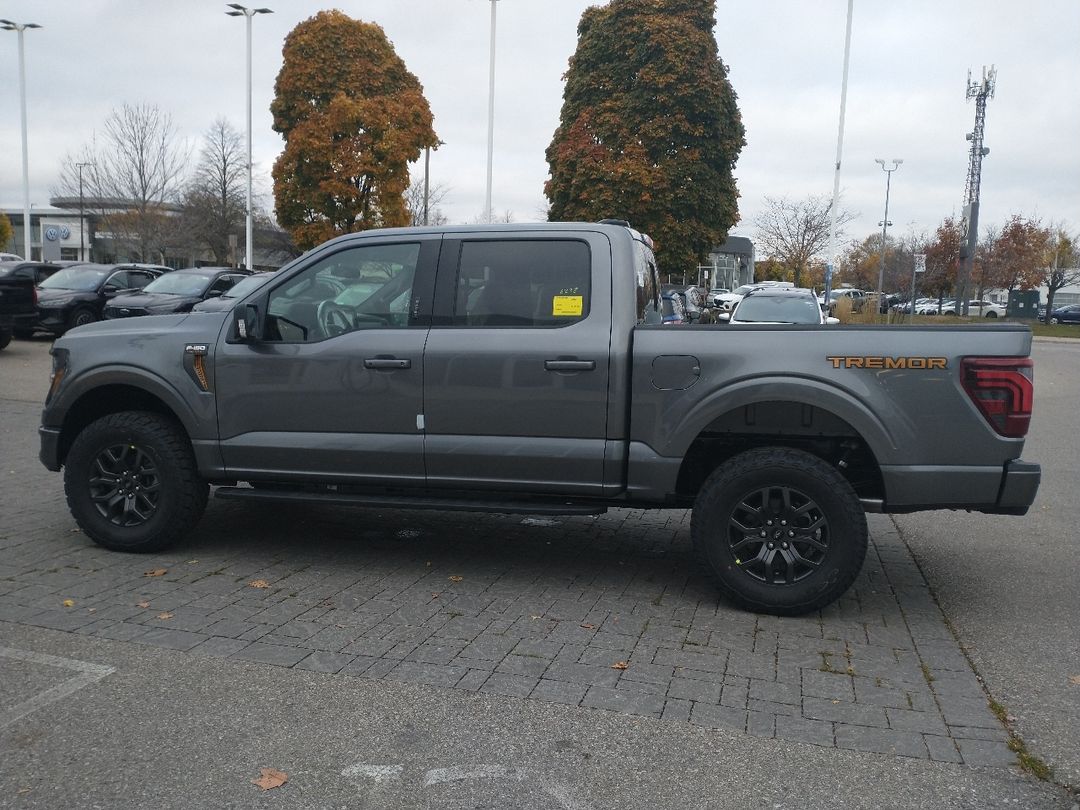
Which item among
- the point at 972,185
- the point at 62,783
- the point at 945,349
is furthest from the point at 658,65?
Answer: the point at 62,783

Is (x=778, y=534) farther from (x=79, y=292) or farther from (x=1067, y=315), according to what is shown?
(x=1067, y=315)

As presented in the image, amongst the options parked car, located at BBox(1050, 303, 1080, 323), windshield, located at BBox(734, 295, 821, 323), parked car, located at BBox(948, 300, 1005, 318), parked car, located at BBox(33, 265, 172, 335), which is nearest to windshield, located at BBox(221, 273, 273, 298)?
parked car, located at BBox(33, 265, 172, 335)

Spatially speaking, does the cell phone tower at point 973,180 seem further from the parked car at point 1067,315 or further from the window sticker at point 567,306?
the window sticker at point 567,306

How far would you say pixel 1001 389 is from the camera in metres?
4.60

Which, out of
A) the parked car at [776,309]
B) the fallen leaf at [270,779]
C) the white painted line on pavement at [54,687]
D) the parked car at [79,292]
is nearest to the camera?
the fallen leaf at [270,779]

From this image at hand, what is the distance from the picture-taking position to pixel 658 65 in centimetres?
3353

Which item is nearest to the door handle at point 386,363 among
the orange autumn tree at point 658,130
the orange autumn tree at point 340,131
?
the orange autumn tree at point 658,130

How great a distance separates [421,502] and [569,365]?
3.86 feet

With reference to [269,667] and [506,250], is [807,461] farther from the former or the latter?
[269,667]

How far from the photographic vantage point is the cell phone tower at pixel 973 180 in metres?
43.5

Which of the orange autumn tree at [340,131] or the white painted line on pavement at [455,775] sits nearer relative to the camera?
the white painted line on pavement at [455,775]

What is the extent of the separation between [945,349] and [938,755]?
6.74ft

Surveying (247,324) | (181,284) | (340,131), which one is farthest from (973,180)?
(247,324)

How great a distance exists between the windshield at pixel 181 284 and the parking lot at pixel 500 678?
43.7 feet
